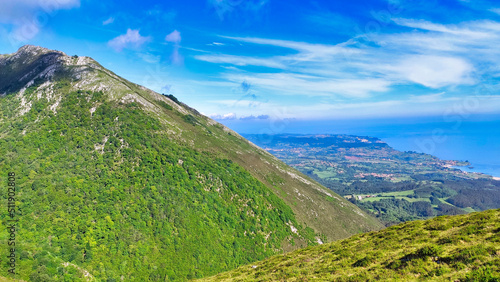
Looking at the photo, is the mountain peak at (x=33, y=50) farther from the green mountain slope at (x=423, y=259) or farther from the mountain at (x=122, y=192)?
the green mountain slope at (x=423, y=259)

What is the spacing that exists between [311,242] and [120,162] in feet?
291

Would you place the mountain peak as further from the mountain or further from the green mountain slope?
the green mountain slope

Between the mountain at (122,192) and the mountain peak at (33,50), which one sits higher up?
the mountain peak at (33,50)

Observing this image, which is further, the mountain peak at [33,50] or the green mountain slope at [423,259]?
the mountain peak at [33,50]

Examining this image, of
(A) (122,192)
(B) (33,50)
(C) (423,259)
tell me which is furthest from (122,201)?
(B) (33,50)

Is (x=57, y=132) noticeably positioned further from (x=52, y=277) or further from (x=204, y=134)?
(x=204, y=134)

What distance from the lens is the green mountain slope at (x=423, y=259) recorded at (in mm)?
16562

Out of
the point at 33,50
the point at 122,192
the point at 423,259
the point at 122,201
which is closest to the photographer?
the point at 423,259

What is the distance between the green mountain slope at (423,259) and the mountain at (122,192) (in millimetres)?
48399

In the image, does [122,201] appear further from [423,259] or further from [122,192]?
[423,259]

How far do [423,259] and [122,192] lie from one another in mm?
A: 81815

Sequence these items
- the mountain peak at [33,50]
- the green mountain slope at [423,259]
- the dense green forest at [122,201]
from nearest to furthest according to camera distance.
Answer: the green mountain slope at [423,259] < the dense green forest at [122,201] < the mountain peak at [33,50]

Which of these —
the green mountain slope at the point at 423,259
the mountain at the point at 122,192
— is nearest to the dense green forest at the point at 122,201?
the mountain at the point at 122,192

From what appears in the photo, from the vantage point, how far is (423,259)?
1997 cm
